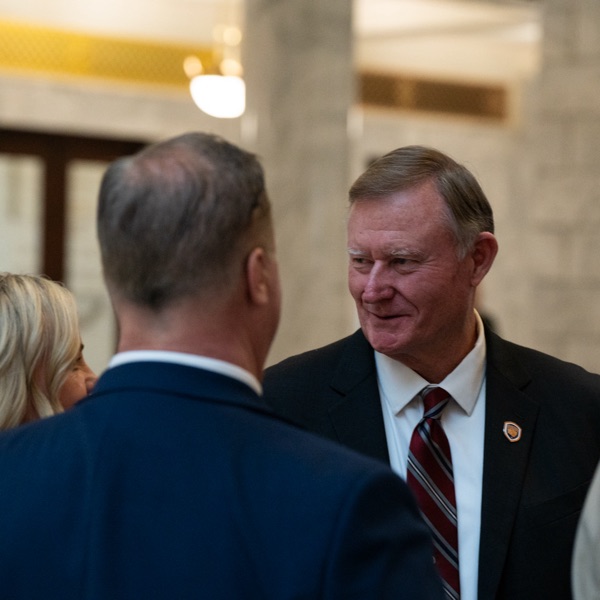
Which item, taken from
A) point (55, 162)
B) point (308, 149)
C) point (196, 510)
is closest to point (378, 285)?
point (196, 510)

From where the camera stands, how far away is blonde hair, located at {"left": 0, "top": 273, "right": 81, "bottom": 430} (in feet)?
7.29

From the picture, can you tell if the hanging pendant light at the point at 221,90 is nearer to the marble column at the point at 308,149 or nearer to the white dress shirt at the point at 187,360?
the marble column at the point at 308,149

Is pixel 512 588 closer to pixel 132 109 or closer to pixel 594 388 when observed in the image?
pixel 594 388

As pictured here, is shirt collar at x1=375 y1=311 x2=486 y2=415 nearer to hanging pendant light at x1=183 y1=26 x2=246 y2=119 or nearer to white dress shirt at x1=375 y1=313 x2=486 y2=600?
white dress shirt at x1=375 y1=313 x2=486 y2=600

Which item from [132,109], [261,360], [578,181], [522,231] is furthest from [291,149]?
[261,360]

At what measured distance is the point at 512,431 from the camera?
2.45 metres

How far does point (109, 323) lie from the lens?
9.48 metres

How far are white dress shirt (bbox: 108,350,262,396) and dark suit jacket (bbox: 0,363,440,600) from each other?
0.5 inches

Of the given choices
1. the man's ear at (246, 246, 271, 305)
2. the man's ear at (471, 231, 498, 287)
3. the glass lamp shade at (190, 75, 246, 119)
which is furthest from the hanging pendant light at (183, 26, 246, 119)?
the man's ear at (246, 246, 271, 305)

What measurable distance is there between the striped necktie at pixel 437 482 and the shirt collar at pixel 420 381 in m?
0.02

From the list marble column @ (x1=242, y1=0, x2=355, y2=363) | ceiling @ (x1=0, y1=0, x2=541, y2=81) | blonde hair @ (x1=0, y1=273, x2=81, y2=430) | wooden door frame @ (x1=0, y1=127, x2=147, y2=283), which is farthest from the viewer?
wooden door frame @ (x1=0, y1=127, x2=147, y2=283)

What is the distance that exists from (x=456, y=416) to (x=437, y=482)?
7.6 inches

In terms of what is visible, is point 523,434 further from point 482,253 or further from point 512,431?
point 482,253

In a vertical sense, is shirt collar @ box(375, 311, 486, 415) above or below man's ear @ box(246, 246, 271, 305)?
below
